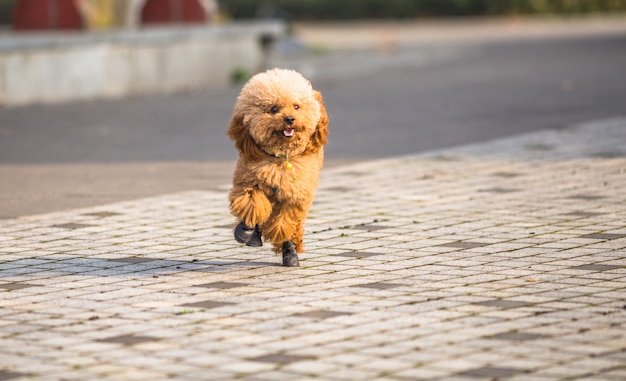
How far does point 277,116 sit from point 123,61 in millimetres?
11653

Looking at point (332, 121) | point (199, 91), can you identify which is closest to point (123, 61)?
point (199, 91)

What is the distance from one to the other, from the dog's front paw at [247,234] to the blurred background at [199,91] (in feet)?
9.02

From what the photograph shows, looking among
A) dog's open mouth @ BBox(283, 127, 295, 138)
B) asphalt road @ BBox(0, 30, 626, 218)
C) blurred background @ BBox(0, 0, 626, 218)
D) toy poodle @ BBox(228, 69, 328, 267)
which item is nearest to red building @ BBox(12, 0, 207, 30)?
blurred background @ BBox(0, 0, 626, 218)

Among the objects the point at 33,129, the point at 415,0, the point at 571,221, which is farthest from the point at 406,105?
the point at 415,0

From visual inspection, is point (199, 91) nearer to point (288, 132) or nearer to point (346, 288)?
point (288, 132)

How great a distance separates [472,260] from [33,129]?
27.2 ft

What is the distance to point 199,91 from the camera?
18.5 metres

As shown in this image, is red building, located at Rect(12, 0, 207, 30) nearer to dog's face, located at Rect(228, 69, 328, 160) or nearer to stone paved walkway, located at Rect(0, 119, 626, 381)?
stone paved walkway, located at Rect(0, 119, 626, 381)

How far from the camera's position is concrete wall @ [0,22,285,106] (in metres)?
16.5

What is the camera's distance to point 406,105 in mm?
16062

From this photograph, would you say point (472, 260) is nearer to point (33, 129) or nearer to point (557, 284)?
point (557, 284)

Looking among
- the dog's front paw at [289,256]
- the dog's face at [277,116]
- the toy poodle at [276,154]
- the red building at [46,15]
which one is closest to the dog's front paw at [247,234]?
the toy poodle at [276,154]

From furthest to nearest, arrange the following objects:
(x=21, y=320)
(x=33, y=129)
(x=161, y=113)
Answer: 1. (x=161, y=113)
2. (x=33, y=129)
3. (x=21, y=320)

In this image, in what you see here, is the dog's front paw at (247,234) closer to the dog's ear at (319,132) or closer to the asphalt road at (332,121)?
the dog's ear at (319,132)
